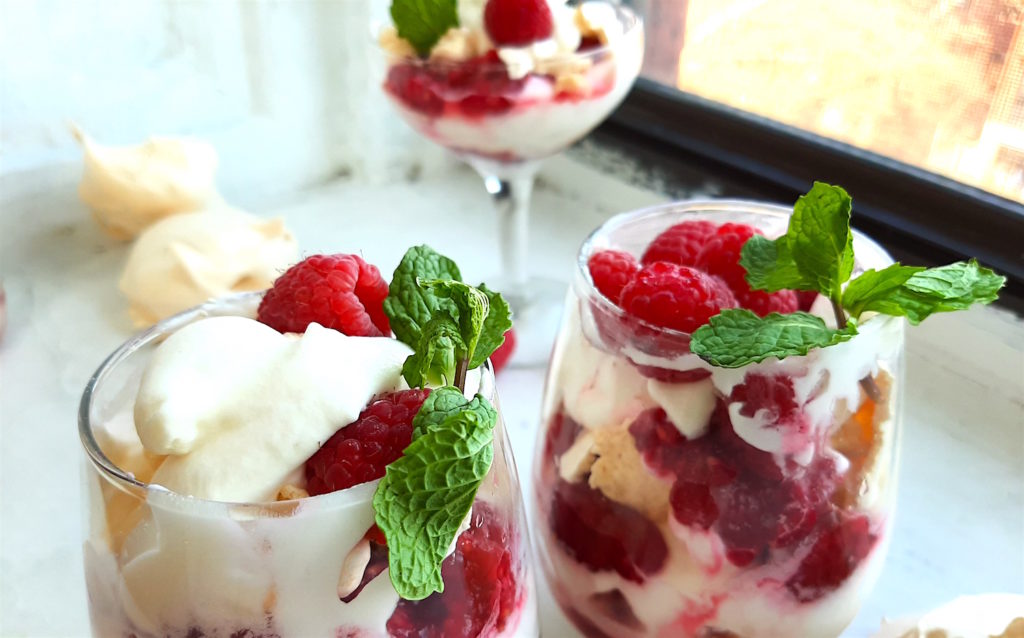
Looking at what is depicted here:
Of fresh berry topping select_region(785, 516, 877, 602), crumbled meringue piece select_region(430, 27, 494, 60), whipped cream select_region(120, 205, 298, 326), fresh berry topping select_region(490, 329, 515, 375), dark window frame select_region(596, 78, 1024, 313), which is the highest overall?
crumbled meringue piece select_region(430, 27, 494, 60)

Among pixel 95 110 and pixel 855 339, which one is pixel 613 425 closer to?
pixel 855 339

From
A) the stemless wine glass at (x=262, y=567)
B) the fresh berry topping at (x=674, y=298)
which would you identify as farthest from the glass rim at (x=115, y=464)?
the fresh berry topping at (x=674, y=298)

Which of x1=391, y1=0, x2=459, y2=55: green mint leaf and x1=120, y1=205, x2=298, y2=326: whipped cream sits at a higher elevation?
x1=391, y1=0, x2=459, y2=55: green mint leaf

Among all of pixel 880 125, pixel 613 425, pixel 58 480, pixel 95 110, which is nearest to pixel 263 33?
pixel 95 110

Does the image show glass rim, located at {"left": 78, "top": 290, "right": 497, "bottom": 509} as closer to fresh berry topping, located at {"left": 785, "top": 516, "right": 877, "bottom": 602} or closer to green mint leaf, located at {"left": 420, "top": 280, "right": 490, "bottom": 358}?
green mint leaf, located at {"left": 420, "top": 280, "right": 490, "bottom": 358}

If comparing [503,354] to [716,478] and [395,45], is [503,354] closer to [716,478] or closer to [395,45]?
[395,45]

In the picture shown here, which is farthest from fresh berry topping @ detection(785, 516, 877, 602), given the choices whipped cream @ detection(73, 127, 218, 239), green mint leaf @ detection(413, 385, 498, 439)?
whipped cream @ detection(73, 127, 218, 239)

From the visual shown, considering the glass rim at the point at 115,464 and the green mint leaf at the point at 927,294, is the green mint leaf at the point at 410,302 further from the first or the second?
the green mint leaf at the point at 927,294
